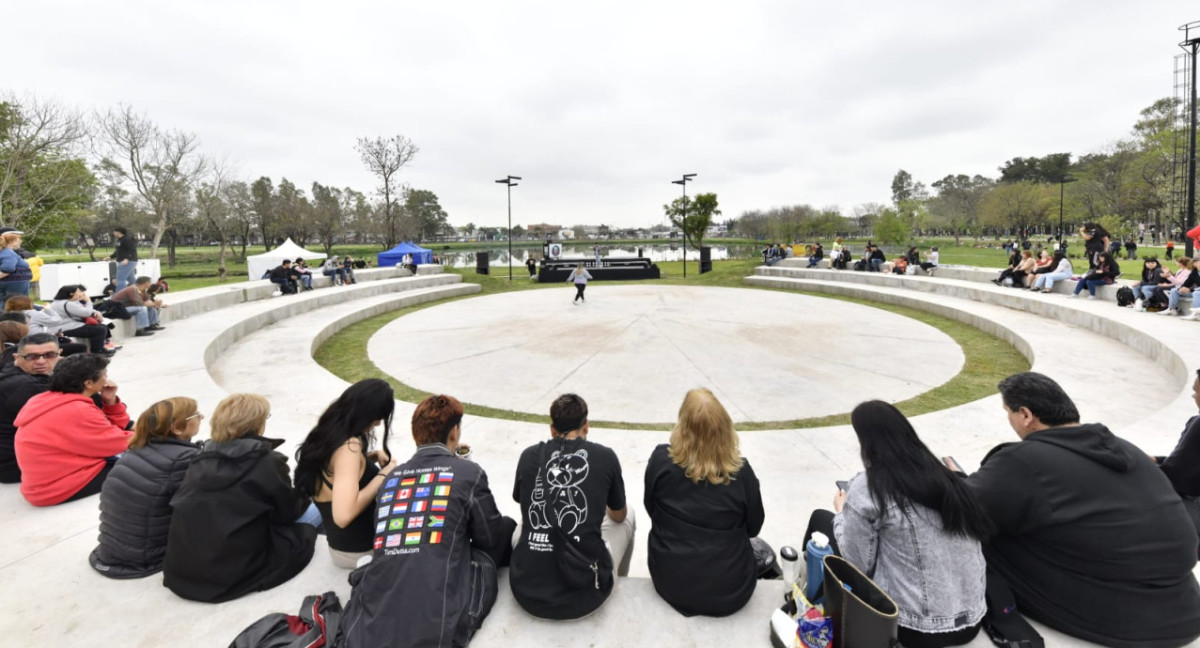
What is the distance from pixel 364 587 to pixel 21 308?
807cm

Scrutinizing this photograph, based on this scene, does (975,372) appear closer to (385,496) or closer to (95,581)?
(385,496)

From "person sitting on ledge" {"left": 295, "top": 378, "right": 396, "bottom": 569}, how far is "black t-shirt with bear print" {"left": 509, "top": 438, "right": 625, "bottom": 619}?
2.92ft

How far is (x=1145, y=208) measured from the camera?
50.0 meters

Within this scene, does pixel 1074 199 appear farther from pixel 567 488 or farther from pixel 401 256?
pixel 567 488

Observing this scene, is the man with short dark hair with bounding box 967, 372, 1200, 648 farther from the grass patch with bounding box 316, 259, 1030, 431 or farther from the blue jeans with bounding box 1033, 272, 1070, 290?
the blue jeans with bounding box 1033, 272, 1070, 290

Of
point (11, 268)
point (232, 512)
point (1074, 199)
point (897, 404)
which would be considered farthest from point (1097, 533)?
point (1074, 199)

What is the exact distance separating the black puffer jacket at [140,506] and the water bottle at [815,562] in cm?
332

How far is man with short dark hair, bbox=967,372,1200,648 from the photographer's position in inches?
82.1

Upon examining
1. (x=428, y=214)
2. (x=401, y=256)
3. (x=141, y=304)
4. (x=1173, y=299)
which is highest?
(x=428, y=214)

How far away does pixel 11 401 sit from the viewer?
395 cm

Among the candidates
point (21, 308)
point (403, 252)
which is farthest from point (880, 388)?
point (403, 252)

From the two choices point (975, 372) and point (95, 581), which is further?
point (975, 372)

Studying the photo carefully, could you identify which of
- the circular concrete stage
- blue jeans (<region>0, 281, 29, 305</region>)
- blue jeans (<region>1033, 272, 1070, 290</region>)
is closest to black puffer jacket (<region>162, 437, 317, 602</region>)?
the circular concrete stage

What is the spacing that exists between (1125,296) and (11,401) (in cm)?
1827
